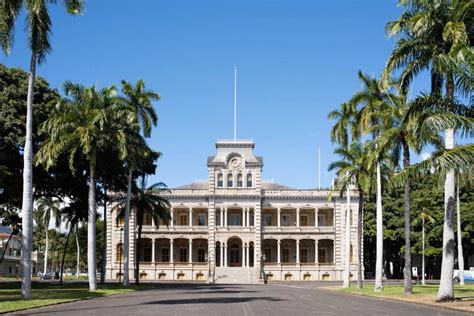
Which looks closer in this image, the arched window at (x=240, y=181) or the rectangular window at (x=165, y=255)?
the arched window at (x=240, y=181)

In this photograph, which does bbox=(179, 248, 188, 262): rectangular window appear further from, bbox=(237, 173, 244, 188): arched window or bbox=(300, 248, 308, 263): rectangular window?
bbox=(300, 248, 308, 263): rectangular window

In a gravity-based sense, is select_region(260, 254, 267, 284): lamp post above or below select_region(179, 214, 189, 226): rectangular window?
below

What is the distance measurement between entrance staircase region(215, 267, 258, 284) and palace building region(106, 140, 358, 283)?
4.68 feet

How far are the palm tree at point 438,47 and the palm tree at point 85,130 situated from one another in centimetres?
1830

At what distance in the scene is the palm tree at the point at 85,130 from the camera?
39.3m

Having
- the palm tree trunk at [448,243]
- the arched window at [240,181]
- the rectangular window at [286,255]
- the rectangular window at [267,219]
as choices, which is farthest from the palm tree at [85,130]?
the rectangular window at [286,255]

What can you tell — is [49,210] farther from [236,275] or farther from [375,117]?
[375,117]

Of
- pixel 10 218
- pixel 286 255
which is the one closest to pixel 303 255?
pixel 286 255

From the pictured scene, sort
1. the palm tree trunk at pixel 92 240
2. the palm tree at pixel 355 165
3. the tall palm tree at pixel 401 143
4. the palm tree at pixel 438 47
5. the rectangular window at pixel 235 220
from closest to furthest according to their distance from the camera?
the palm tree at pixel 438 47 → the tall palm tree at pixel 401 143 → the palm tree trunk at pixel 92 240 → the palm tree at pixel 355 165 → the rectangular window at pixel 235 220

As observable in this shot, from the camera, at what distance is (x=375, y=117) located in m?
45.4

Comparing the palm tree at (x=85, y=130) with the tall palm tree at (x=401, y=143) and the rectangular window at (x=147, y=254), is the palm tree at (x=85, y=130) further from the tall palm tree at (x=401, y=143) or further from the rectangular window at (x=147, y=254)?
the rectangular window at (x=147, y=254)

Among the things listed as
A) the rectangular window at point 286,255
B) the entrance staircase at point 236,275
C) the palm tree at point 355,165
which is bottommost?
the entrance staircase at point 236,275

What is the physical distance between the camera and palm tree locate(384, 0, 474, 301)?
95.3 ft

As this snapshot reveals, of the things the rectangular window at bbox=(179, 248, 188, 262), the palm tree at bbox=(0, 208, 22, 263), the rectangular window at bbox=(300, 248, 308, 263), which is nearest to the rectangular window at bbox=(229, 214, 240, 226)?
the rectangular window at bbox=(179, 248, 188, 262)
